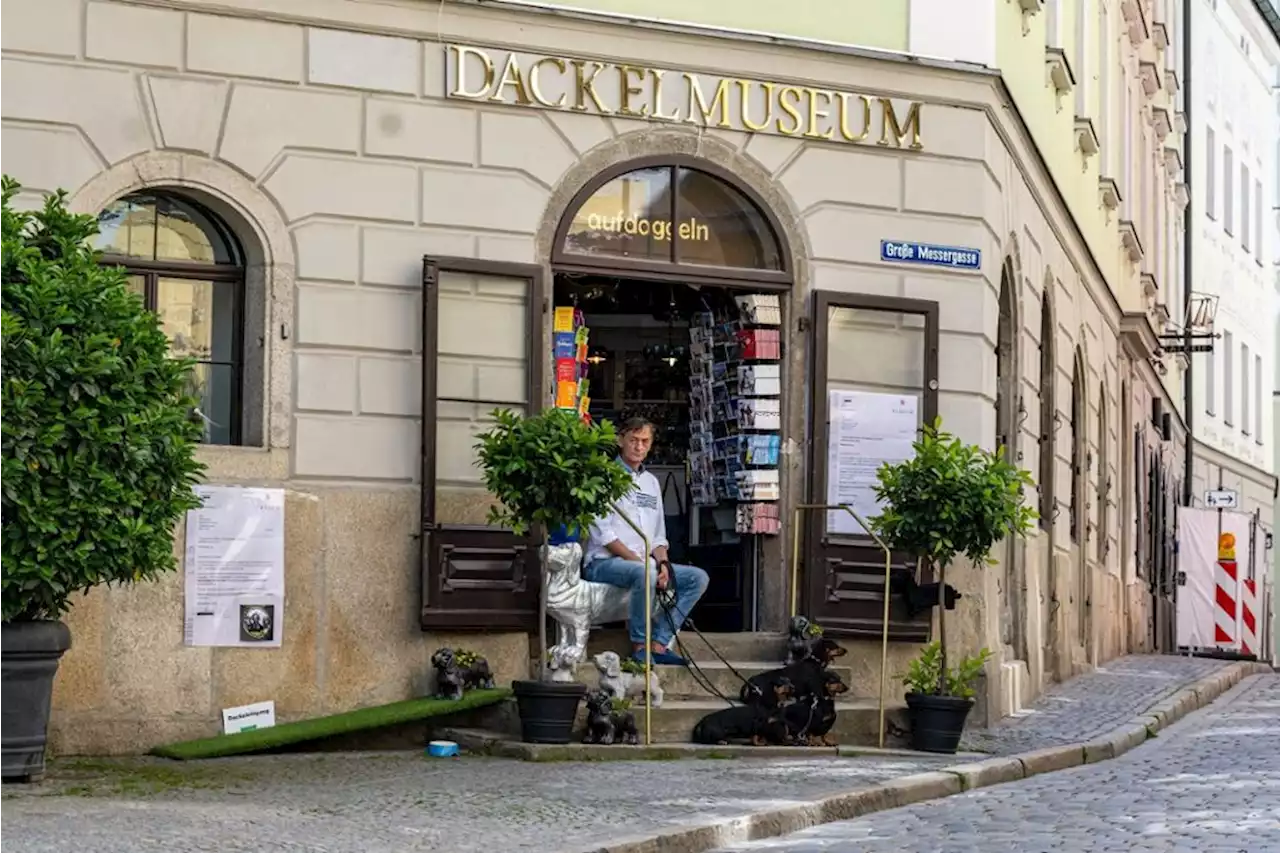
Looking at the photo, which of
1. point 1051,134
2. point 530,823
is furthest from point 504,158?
point 1051,134

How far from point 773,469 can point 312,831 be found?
22.9 ft

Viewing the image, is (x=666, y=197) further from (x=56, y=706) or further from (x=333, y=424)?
(x=56, y=706)

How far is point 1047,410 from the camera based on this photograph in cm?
2298

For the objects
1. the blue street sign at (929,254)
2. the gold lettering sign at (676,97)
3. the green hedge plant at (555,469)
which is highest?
the gold lettering sign at (676,97)

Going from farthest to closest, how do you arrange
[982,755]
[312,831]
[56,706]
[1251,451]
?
[1251,451] < [982,755] < [56,706] < [312,831]

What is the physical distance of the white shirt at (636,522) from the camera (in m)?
15.8

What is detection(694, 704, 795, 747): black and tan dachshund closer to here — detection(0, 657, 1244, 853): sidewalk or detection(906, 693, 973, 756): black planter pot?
detection(0, 657, 1244, 853): sidewalk

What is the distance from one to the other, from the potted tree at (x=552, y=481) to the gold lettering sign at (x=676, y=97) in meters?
2.44

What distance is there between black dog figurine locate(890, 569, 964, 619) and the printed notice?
13.8 ft

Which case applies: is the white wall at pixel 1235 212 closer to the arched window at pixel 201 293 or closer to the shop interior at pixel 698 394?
the shop interior at pixel 698 394

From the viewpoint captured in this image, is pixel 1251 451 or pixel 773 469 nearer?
pixel 773 469

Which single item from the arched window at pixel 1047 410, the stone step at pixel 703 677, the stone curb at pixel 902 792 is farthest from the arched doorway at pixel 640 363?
the arched window at pixel 1047 410

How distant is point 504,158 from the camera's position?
16.1m

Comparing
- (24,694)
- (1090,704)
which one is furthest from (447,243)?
(1090,704)
